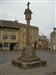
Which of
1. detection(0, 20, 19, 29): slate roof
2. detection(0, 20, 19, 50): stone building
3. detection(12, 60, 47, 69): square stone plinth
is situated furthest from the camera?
detection(0, 20, 19, 29): slate roof

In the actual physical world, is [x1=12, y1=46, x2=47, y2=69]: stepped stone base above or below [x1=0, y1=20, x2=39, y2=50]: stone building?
below

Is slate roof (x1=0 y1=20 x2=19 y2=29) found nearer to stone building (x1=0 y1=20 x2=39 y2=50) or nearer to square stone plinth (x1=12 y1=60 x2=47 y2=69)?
stone building (x1=0 y1=20 x2=39 y2=50)

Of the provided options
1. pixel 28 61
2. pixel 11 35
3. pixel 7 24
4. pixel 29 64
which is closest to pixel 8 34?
pixel 11 35

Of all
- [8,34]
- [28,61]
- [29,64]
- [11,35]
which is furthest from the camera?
[11,35]

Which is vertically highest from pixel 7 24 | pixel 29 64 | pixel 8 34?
pixel 7 24

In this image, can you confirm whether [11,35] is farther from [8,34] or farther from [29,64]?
[29,64]

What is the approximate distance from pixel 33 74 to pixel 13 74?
4.25 feet

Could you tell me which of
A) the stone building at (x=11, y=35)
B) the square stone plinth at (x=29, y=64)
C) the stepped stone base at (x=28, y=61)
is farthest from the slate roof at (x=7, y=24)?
the square stone plinth at (x=29, y=64)

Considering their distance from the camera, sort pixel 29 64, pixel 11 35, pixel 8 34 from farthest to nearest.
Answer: pixel 11 35 → pixel 8 34 → pixel 29 64

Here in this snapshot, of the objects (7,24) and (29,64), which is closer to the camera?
(29,64)

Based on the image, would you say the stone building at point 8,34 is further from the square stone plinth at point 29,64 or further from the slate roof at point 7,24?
the square stone plinth at point 29,64

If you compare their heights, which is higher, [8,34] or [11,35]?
[8,34]

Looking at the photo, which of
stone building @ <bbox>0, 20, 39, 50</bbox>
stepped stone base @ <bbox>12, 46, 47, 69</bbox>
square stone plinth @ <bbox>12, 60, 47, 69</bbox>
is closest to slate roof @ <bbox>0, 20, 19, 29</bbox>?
stone building @ <bbox>0, 20, 39, 50</bbox>

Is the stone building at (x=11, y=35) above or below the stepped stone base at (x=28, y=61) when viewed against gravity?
above
